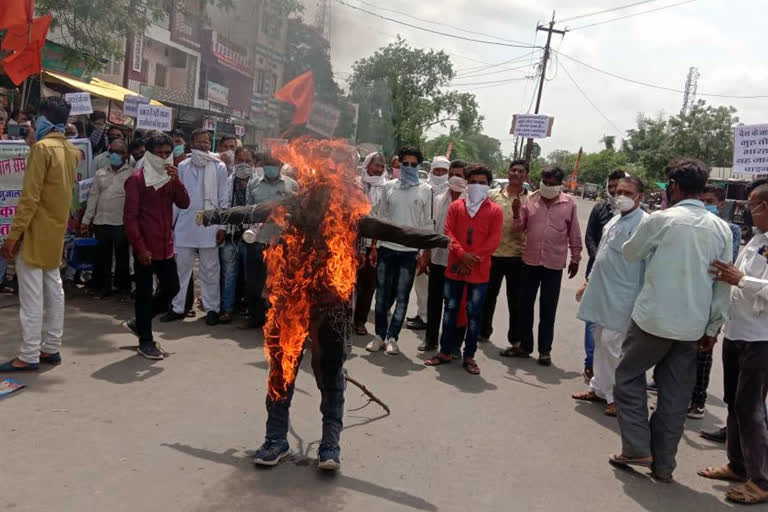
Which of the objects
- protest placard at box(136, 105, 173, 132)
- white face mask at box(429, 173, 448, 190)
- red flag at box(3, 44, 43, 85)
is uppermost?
red flag at box(3, 44, 43, 85)

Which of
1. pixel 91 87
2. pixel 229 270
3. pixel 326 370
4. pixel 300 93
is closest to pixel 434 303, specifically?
pixel 229 270

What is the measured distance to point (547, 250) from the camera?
7.12 metres

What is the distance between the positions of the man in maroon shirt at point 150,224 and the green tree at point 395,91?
1.92 meters

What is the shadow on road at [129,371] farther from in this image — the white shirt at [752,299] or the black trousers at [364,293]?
the white shirt at [752,299]

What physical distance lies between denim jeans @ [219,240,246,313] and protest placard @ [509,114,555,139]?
29.3ft

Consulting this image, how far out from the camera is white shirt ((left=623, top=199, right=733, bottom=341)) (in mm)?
4359

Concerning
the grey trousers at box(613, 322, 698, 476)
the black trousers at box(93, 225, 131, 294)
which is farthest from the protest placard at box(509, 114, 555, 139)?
the grey trousers at box(613, 322, 698, 476)

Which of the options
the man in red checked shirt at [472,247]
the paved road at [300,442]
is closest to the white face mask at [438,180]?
the man in red checked shirt at [472,247]

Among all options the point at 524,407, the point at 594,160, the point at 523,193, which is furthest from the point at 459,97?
the point at 594,160

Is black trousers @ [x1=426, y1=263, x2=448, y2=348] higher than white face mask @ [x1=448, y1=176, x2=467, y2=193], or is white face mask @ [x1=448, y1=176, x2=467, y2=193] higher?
white face mask @ [x1=448, y1=176, x2=467, y2=193]

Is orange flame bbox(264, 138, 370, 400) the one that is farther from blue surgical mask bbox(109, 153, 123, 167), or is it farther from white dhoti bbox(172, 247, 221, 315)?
blue surgical mask bbox(109, 153, 123, 167)

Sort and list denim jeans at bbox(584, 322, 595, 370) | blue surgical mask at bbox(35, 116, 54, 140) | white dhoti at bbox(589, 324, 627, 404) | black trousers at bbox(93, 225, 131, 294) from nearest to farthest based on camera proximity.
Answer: blue surgical mask at bbox(35, 116, 54, 140) < white dhoti at bbox(589, 324, 627, 404) < denim jeans at bbox(584, 322, 595, 370) < black trousers at bbox(93, 225, 131, 294)

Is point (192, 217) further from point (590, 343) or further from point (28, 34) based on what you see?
point (590, 343)

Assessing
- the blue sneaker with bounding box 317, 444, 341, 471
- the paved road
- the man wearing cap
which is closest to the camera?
the paved road
